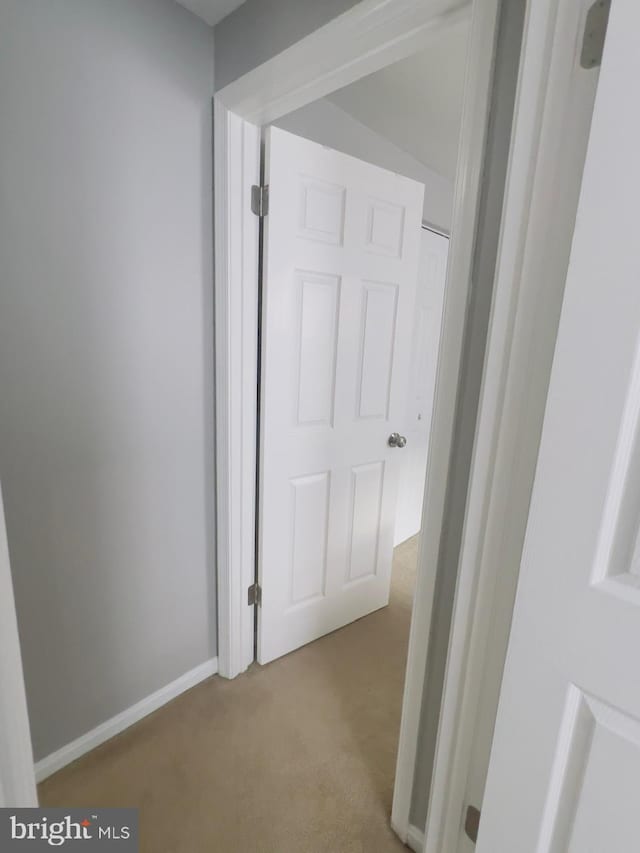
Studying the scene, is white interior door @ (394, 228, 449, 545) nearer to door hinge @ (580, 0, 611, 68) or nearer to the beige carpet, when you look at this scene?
the beige carpet

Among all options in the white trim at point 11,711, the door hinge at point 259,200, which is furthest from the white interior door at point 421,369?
the white trim at point 11,711

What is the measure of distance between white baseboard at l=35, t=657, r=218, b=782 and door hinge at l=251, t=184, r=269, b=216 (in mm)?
1663

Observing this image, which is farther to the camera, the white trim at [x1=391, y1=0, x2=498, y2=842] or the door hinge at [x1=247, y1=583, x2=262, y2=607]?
the door hinge at [x1=247, y1=583, x2=262, y2=607]

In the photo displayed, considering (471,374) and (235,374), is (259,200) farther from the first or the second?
(471,374)

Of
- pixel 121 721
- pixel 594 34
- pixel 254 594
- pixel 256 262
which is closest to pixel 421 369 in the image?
pixel 256 262

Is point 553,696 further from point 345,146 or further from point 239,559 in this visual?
point 345,146

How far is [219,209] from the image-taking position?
4.43 feet

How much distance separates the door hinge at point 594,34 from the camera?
612mm

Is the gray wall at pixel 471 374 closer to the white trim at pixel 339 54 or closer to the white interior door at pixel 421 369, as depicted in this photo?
the white trim at pixel 339 54

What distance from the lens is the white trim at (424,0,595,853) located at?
0.66 m

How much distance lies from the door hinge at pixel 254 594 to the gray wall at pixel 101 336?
28 cm

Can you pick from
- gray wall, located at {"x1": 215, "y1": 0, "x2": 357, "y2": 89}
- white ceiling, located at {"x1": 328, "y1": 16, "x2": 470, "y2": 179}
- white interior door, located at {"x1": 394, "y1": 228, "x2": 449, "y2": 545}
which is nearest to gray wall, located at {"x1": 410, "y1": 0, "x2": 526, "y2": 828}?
gray wall, located at {"x1": 215, "y1": 0, "x2": 357, "y2": 89}

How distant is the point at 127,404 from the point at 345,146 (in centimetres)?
141

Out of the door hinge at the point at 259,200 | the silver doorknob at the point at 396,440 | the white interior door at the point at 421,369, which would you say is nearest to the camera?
the door hinge at the point at 259,200
